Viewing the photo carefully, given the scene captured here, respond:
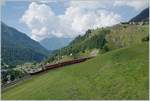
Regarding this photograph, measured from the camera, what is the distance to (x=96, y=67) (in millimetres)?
46469

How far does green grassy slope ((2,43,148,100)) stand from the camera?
1328 inches

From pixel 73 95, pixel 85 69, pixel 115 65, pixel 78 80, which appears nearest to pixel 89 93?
pixel 73 95

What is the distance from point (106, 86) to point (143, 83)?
3.81 meters

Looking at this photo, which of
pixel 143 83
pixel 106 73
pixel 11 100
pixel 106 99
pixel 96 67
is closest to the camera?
pixel 106 99

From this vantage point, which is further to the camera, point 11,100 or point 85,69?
point 85,69

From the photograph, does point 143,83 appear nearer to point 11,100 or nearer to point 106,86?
point 106,86

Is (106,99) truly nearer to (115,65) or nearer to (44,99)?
(44,99)

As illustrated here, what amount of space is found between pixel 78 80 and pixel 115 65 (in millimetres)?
5187

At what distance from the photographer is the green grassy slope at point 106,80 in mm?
33719

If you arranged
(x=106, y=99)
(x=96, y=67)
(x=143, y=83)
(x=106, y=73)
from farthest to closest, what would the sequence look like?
(x=96, y=67)
(x=106, y=73)
(x=143, y=83)
(x=106, y=99)

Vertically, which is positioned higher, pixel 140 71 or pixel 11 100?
pixel 140 71

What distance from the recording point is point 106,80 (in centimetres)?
3866

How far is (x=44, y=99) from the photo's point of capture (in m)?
35.6

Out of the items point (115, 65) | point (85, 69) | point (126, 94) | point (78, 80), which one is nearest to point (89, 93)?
point (126, 94)
